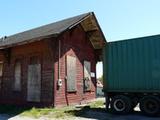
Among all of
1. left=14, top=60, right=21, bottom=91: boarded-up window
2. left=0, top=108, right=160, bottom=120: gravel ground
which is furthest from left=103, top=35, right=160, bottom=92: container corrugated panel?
left=14, top=60, right=21, bottom=91: boarded-up window

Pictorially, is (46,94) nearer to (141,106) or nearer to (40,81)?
(40,81)

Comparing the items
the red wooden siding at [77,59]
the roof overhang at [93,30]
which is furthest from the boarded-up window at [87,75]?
the roof overhang at [93,30]

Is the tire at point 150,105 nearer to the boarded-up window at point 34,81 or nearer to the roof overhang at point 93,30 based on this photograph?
the roof overhang at point 93,30

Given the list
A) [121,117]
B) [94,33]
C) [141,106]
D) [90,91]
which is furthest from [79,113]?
[94,33]

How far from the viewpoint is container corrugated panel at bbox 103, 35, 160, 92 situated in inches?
538

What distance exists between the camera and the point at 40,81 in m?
17.3

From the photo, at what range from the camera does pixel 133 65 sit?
14.3m

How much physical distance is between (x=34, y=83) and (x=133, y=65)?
6728 mm

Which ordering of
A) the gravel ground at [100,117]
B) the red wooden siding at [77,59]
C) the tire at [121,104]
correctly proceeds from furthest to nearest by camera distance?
the red wooden siding at [77,59] < the tire at [121,104] < the gravel ground at [100,117]

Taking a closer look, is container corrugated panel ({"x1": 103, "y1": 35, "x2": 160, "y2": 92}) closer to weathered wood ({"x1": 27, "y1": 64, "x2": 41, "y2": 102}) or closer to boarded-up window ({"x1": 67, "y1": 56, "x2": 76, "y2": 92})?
boarded-up window ({"x1": 67, "y1": 56, "x2": 76, "y2": 92})

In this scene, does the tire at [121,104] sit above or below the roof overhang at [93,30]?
below

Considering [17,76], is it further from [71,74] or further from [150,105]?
[150,105]

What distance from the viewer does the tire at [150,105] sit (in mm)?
13203

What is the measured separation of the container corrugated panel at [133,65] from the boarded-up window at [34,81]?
4.58 metres
